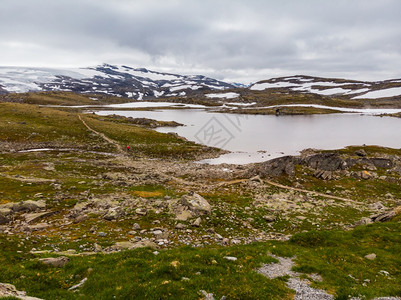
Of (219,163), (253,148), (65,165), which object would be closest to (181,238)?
(65,165)

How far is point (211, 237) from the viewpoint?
73.4 feet

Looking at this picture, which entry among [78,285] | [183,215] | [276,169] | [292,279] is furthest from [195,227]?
[276,169]

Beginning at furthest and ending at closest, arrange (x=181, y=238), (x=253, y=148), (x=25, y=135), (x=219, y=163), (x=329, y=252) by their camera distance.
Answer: (x=253, y=148) < (x=25, y=135) < (x=219, y=163) < (x=181, y=238) < (x=329, y=252)

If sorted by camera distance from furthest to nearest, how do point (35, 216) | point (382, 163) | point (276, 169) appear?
point (382, 163) < point (276, 169) < point (35, 216)

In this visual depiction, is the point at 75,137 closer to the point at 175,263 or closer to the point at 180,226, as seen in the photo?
the point at 180,226

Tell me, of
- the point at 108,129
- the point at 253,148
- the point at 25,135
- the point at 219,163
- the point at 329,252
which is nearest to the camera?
the point at 329,252

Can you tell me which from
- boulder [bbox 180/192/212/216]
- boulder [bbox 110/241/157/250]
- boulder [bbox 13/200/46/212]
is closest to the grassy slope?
boulder [bbox 180/192/212/216]

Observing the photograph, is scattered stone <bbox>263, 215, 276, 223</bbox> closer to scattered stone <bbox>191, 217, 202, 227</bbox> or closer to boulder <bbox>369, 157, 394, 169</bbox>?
scattered stone <bbox>191, 217, 202, 227</bbox>

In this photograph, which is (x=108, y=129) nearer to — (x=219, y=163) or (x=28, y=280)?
(x=219, y=163)

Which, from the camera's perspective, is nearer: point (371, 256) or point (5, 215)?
point (371, 256)

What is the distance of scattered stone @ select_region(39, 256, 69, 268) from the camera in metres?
13.9

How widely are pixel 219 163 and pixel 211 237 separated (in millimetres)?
46413

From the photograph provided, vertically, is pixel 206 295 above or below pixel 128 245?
above

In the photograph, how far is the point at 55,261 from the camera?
46.1 feet
